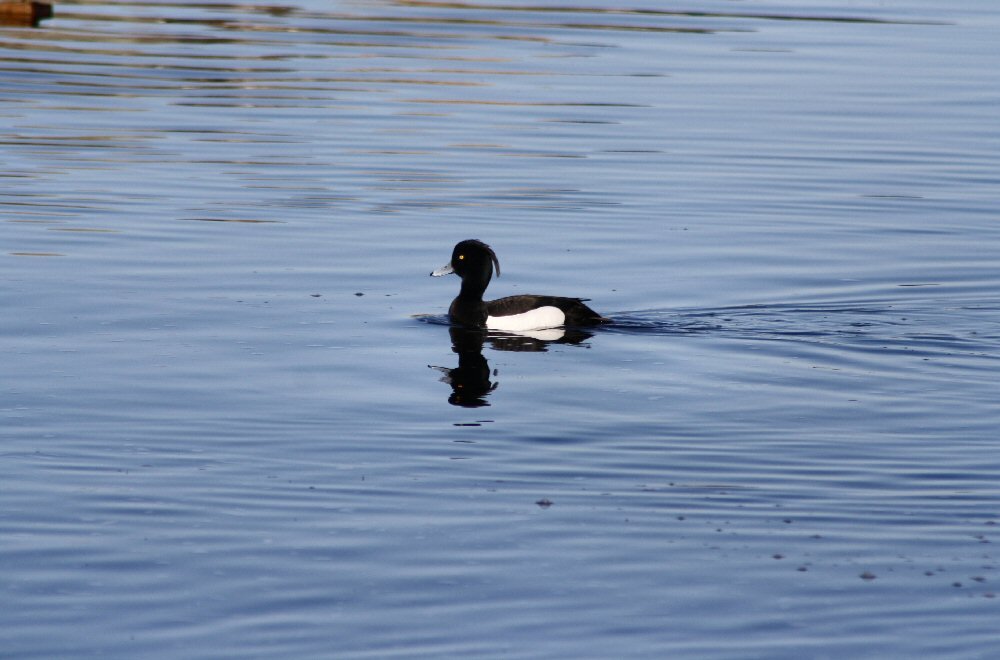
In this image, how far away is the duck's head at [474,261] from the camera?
13508mm

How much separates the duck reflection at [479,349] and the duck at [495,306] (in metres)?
0.09

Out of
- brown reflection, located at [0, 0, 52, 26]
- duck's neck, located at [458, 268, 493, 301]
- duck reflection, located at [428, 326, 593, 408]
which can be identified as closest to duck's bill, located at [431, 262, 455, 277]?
duck's neck, located at [458, 268, 493, 301]

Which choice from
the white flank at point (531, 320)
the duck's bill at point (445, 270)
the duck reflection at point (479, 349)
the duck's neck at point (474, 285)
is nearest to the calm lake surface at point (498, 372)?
the duck reflection at point (479, 349)

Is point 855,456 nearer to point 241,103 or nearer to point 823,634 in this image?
point 823,634

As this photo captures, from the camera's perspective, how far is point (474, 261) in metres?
13.6

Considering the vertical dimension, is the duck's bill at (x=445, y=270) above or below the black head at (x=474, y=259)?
Result: below

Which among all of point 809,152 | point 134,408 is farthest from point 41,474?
point 809,152

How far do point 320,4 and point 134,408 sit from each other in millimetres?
27341

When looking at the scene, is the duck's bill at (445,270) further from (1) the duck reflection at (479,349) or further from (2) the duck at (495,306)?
(1) the duck reflection at (479,349)

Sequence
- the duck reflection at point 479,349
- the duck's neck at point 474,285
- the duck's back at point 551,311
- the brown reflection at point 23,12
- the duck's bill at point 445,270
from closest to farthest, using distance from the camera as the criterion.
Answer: the duck reflection at point 479,349, the duck's back at point 551,311, the duck's neck at point 474,285, the duck's bill at point 445,270, the brown reflection at point 23,12

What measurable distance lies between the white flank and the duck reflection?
60 millimetres

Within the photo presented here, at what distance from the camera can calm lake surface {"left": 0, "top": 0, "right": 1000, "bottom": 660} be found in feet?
23.3

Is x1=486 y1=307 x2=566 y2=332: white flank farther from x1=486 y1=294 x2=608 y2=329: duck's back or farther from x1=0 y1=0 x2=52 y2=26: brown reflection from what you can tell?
x1=0 y1=0 x2=52 y2=26: brown reflection

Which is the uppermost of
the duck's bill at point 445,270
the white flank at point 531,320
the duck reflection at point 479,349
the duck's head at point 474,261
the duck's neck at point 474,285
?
the duck's head at point 474,261
